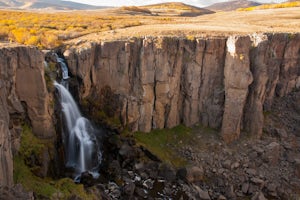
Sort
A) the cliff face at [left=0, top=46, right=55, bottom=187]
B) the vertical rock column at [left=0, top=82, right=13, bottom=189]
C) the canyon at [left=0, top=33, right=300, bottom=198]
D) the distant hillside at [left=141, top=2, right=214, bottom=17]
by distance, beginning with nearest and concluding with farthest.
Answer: the vertical rock column at [left=0, top=82, right=13, bottom=189] → the cliff face at [left=0, top=46, right=55, bottom=187] → the canyon at [left=0, top=33, right=300, bottom=198] → the distant hillside at [left=141, top=2, right=214, bottom=17]

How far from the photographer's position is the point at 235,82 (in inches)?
1121

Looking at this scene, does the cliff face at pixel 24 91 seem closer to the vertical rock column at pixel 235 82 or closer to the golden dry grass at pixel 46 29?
the golden dry grass at pixel 46 29

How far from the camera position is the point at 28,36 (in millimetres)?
32156

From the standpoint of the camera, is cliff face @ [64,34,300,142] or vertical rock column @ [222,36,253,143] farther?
cliff face @ [64,34,300,142]

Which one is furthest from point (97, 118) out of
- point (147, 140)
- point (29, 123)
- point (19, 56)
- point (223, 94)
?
point (223, 94)

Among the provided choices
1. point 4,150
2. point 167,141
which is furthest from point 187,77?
point 4,150

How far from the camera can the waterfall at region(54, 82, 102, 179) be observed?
85.5ft

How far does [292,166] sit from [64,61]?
2280cm

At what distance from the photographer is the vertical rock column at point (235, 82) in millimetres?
27922

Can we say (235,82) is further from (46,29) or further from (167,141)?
(46,29)

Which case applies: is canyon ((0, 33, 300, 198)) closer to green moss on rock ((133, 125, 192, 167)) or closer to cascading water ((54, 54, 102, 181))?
green moss on rock ((133, 125, 192, 167))

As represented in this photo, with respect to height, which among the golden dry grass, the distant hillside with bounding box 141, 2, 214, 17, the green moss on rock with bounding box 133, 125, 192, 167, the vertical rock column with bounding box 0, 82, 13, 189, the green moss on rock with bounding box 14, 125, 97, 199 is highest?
the distant hillside with bounding box 141, 2, 214, 17

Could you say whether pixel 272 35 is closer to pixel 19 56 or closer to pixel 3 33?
pixel 19 56

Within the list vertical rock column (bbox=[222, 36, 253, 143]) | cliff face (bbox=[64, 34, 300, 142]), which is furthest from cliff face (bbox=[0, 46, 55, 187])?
vertical rock column (bbox=[222, 36, 253, 143])
